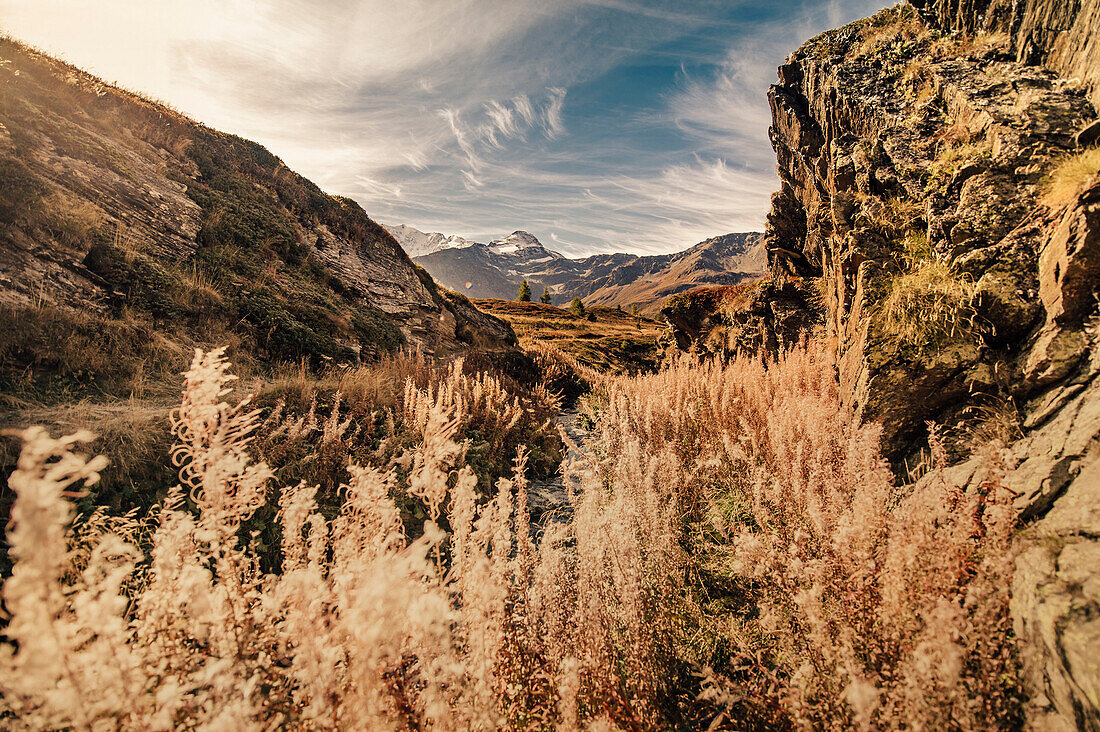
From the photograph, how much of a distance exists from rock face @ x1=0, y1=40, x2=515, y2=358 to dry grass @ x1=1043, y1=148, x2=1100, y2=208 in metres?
12.8

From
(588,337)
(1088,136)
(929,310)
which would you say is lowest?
(929,310)

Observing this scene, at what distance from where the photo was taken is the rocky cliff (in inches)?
81.8

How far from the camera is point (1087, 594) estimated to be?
1798mm

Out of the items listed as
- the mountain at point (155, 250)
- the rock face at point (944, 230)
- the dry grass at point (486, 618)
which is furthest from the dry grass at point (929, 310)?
the mountain at point (155, 250)

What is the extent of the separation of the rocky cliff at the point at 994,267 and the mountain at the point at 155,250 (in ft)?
33.5

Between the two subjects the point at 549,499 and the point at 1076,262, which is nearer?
the point at 1076,262

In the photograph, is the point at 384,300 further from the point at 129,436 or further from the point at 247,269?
the point at 129,436

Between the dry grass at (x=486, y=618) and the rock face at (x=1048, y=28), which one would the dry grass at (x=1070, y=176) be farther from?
the dry grass at (x=486, y=618)

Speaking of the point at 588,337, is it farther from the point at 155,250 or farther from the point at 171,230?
the point at 155,250

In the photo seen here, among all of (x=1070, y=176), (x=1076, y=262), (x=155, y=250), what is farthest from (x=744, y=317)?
(x=155, y=250)

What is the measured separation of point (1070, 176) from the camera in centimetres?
381

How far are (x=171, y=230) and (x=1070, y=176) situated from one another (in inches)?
660

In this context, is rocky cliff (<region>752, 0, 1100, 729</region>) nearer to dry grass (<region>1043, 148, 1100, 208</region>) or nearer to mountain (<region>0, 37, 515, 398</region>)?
dry grass (<region>1043, 148, 1100, 208</region>)

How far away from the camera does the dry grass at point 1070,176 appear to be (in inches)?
140
